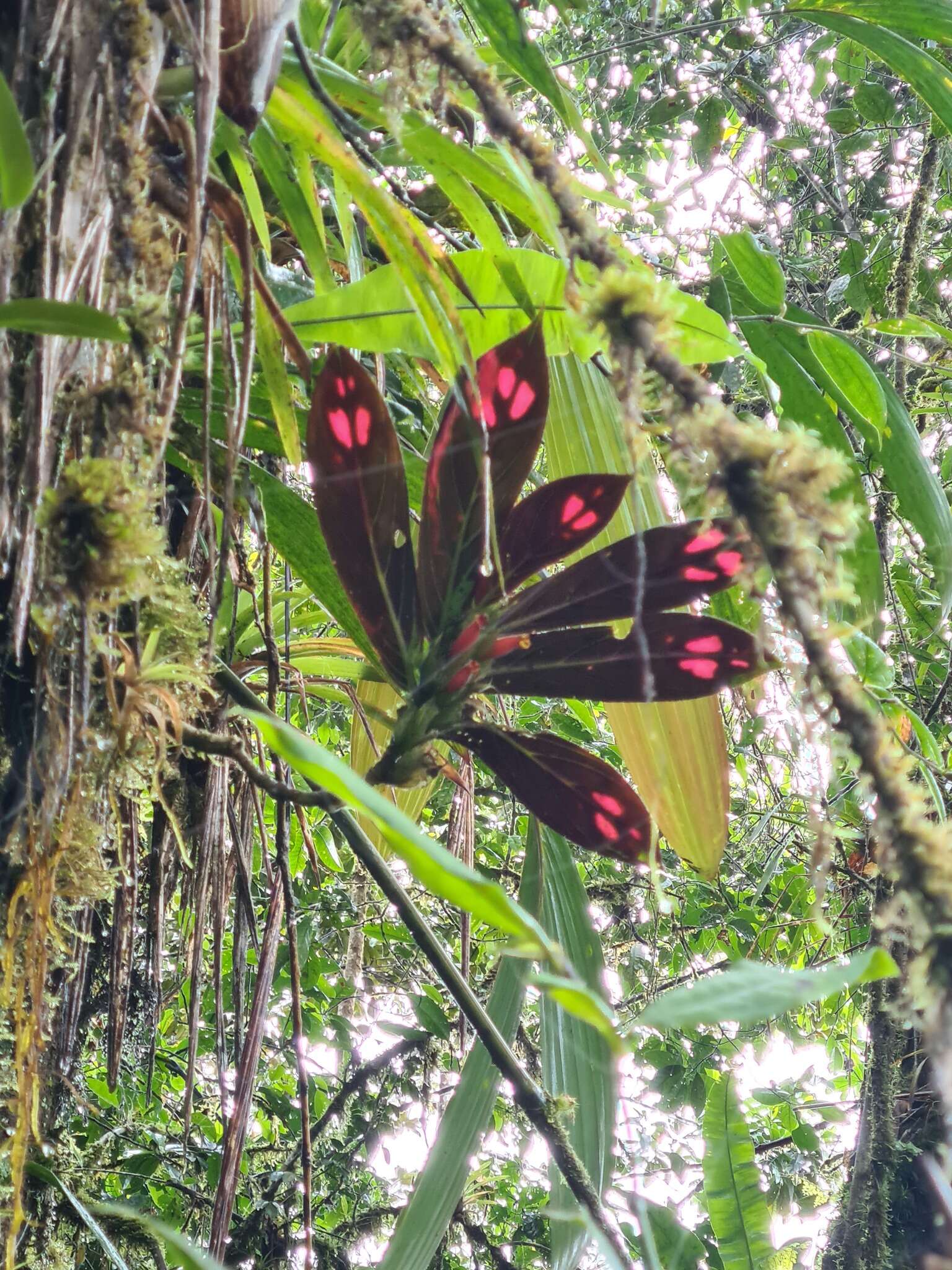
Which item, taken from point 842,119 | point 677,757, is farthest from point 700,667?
point 842,119

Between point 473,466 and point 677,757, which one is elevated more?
point 473,466

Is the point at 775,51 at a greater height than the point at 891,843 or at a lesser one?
greater

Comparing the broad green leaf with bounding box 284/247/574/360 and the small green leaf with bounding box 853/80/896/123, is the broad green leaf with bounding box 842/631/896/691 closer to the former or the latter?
the broad green leaf with bounding box 284/247/574/360

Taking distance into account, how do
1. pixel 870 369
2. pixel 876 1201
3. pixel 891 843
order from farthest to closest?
pixel 876 1201 < pixel 870 369 < pixel 891 843

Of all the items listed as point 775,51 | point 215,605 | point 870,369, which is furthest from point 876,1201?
point 775,51

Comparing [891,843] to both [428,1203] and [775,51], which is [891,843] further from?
[775,51]

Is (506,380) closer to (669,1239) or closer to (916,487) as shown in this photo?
(916,487)

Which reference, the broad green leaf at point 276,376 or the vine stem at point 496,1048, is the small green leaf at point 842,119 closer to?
the broad green leaf at point 276,376
